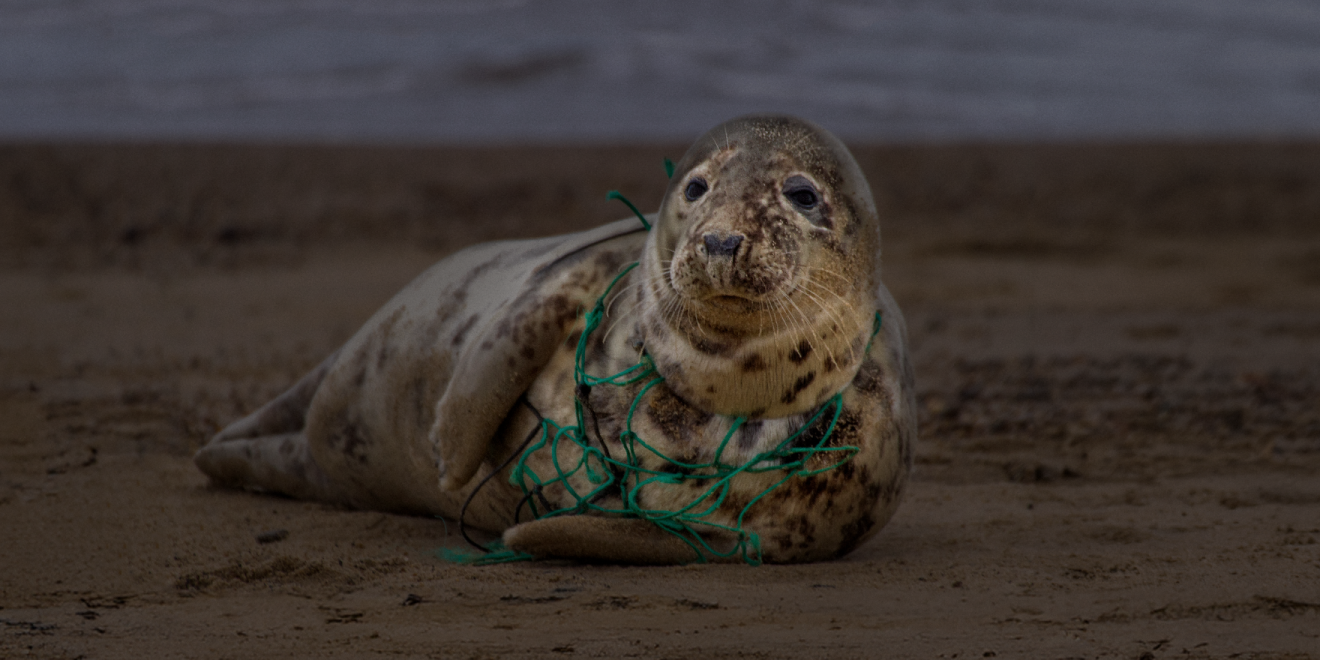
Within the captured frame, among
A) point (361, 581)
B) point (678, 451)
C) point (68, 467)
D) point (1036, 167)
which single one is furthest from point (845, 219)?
point (1036, 167)

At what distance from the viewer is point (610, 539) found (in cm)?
287

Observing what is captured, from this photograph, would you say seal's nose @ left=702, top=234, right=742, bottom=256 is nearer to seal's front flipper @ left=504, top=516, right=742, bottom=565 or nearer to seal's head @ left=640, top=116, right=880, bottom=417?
seal's head @ left=640, top=116, right=880, bottom=417

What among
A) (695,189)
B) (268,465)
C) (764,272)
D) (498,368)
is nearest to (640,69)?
(268,465)

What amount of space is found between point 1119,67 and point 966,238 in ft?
30.1

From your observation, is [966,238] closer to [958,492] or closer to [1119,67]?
[958,492]

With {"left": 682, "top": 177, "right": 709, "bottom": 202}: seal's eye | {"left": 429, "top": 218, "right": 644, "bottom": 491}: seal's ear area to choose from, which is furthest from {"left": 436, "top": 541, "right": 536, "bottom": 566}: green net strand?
{"left": 682, "top": 177, "right": 709, "bottom": 202}: seal's eye

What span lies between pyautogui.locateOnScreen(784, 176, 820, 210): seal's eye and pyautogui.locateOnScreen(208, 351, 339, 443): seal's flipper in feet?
4.92

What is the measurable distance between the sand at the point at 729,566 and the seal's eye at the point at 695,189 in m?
0.74

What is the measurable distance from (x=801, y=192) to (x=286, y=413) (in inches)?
68.8

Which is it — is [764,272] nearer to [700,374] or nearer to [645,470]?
[700,374]

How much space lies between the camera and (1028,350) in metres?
6.03

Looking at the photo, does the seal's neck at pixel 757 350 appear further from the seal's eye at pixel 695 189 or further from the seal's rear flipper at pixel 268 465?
the seal's rear flipper at pixel 268 465

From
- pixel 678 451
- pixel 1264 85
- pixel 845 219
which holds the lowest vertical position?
pixel 678 451

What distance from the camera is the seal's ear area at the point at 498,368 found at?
9.75 feet
